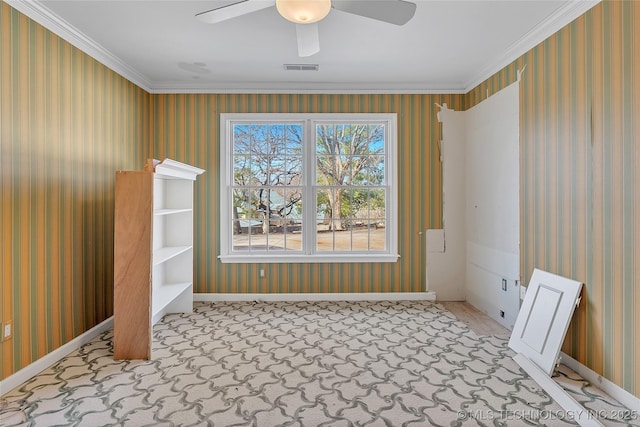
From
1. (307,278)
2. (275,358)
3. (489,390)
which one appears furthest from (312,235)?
(489,390)

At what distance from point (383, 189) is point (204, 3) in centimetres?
277

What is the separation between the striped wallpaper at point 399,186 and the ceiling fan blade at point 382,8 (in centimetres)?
223

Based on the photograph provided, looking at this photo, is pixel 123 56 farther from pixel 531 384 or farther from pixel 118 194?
pixel 531 384

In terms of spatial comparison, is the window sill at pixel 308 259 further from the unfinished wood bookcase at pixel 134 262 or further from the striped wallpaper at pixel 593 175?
the striped wallpaper at pixel 593 175

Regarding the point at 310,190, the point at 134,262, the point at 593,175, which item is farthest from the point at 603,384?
the point at 134,262

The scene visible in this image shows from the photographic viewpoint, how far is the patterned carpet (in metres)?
1.97

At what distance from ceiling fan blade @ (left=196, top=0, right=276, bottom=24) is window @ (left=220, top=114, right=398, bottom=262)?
2.22 meters

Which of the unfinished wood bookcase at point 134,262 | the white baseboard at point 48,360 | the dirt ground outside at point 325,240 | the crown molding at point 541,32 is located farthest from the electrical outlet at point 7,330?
the crown molding at point 541,32

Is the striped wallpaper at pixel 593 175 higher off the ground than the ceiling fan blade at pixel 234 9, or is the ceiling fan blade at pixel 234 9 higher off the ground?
the ceiling fan blade at pixel 234 9

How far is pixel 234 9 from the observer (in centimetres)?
198

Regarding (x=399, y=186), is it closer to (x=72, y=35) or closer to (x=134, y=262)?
(x=134, y=262)

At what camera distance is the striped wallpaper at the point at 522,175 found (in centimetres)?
213

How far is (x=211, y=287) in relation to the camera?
13.9ft

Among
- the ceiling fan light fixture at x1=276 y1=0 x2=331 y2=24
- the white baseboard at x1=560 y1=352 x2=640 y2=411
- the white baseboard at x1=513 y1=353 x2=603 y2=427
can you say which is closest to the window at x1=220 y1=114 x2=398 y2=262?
the white baseboard at x1=513 y1=353 x2=603 y2=427
